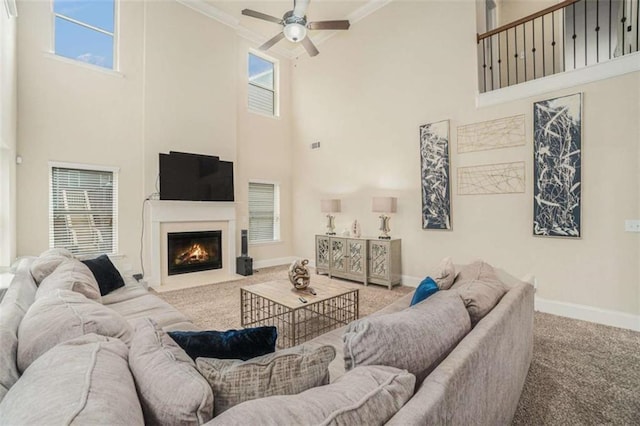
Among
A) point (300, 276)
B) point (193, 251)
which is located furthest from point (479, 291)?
point (193, 251)

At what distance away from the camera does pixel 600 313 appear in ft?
10.9

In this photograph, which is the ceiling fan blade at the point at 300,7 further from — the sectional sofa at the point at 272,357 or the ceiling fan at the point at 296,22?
the sectional sofa at the point at 272,357

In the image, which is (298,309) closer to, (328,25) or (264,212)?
(328,25)

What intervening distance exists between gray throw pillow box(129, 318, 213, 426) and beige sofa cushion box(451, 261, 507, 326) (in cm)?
138

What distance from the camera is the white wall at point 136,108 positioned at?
4.04 m

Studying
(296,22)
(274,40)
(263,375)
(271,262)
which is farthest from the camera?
(271,262)

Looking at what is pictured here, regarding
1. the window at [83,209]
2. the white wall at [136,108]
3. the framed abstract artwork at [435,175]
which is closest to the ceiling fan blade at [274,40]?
the white wall at [136,108]

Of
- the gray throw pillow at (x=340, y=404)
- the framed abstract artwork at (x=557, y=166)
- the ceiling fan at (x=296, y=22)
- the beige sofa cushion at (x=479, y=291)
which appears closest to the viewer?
the gray throw pillow at (x=340, y=404)

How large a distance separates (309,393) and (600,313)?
4.12 metres

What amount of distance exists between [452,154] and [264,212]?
4.17 metres

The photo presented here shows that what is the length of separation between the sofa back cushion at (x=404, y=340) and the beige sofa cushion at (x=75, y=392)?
702 mm

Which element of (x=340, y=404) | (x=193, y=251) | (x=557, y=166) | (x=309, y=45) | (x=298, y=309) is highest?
(x=309, y=45)

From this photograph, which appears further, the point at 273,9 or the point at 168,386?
the point at 273,9

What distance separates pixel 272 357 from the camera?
991 millimetres
